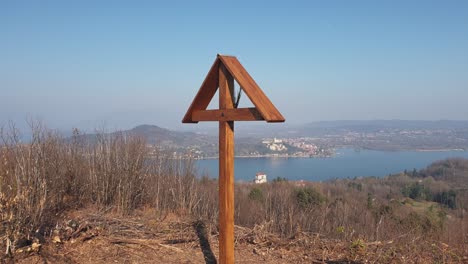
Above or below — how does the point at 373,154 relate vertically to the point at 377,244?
below

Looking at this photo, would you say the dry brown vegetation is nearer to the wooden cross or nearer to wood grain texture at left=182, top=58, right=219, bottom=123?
the wooden cross

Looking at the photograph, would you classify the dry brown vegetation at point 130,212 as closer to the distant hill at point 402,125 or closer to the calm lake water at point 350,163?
the calm lake water at point 350,163

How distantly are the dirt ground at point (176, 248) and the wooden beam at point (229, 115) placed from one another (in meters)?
1.81

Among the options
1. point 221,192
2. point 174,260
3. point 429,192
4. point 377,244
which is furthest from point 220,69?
point 429,192

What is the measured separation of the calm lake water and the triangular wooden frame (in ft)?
132

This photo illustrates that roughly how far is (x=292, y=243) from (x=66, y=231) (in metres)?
2.90

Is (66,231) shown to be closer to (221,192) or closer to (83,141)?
(221,192)

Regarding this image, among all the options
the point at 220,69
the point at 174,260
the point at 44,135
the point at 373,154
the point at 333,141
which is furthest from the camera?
the point at 333,141

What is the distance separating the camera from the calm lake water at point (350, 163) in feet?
176

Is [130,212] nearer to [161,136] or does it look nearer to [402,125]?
[161,136]

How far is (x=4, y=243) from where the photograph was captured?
4.34m

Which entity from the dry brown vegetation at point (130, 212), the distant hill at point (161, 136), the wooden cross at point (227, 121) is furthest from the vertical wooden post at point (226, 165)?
the distant hill at point (161, 136)

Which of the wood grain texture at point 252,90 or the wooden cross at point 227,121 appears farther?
the wooden cross at point 227,121

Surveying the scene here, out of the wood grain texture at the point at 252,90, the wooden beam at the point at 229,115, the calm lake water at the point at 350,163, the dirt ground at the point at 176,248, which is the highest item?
the wood grain texture at the point at 252,90
